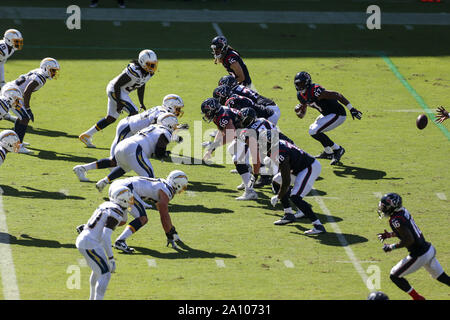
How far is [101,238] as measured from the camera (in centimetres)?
1084

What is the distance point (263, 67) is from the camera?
22531 millimetres

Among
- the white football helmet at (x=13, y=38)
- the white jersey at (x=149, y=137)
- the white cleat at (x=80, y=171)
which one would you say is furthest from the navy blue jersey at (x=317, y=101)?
the white football helmet at (x=13, y=38)

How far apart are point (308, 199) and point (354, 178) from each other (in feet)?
4.91

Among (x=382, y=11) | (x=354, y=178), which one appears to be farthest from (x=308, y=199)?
(x=382, y=11)

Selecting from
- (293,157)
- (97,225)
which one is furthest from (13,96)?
(97,225)

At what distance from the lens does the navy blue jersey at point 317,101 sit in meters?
16.2

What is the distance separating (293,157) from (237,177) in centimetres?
285

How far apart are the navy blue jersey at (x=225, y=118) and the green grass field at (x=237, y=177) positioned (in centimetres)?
127

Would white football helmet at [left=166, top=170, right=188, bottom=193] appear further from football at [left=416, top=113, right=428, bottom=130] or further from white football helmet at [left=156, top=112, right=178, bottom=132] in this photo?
football at [left=416, top=113, right=428, bottom=130]

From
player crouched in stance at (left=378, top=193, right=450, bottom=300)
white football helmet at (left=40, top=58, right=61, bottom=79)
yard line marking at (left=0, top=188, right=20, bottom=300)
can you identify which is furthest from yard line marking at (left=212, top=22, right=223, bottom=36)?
player crouched in stance at (left=378, top=193, right=450, bottom=300)
